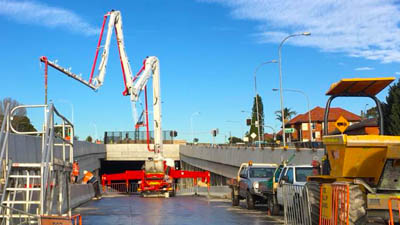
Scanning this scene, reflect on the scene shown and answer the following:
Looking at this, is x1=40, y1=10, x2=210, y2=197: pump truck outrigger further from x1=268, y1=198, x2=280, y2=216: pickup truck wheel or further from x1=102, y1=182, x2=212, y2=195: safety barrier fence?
x1=268, y1=198, x2=280, y2=216: pickup truck wheel

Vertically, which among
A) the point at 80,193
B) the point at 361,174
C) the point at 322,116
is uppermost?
the point at 322,116

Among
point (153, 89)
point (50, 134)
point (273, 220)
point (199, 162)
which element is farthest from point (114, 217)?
point (199, 162)

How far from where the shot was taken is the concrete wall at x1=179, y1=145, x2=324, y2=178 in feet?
89.0

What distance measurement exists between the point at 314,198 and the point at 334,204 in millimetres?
1507

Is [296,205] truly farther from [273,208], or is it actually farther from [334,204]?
[273,208]

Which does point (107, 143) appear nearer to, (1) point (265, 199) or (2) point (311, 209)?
(1) point (265, 199)

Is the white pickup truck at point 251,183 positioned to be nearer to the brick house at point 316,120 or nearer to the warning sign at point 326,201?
the warning sign at point 326,201

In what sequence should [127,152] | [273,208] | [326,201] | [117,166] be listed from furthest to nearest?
[117,166] → [127,152] → [273,208] → [326,201]

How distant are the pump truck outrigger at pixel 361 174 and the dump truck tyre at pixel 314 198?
35 centimetres

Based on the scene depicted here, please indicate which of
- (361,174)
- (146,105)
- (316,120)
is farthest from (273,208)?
(316,120)

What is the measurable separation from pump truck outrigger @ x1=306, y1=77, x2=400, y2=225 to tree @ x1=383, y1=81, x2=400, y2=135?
103ft

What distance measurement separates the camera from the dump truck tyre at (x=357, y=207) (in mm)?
8938

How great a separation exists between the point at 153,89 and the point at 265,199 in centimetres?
2367

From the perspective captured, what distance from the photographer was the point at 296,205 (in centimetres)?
1345
